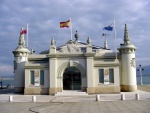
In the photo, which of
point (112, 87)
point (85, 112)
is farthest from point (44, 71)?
point (85, 112)

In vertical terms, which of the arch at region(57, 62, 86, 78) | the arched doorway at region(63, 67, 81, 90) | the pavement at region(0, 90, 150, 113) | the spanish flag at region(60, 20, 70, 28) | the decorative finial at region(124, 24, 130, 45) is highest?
the spanish flag at region(60, 20, 70, 28)

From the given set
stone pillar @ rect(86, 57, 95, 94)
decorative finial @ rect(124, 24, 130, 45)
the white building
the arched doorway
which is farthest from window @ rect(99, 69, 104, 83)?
decorative finial @ rect(124, 24, 130, 45)

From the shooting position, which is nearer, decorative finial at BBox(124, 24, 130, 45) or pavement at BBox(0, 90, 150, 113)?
pavement at BBox(0, 90, 150, 113)

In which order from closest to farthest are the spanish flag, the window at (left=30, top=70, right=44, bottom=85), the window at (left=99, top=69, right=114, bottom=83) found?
the window at (left=99, top=69, right=114, bottom=83)
the window at (left=30, top=70, right=44, bottom=85)
the spanish flag

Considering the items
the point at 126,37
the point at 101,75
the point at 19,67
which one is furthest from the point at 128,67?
the point at 19,67

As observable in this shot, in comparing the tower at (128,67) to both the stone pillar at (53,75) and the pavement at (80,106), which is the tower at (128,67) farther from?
the pavement at (80,106)

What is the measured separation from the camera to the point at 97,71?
37.6 meters

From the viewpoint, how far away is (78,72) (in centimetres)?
3853

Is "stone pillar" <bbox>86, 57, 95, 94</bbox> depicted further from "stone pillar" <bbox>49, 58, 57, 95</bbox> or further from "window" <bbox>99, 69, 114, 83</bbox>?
"stone pillar" <bbox>49, 58, 57, 95</bbox>

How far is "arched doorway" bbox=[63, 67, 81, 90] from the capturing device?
38.7 m

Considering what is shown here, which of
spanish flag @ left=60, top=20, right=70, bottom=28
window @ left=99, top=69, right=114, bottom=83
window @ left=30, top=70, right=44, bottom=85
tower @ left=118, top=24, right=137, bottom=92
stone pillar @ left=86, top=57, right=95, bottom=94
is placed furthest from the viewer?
spanish flag @ left=60, top=20, right=70, bottom=28

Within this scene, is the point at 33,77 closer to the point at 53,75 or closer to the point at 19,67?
the point at 53,75

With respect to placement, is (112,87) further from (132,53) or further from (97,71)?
(132,53)

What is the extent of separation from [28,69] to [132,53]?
1738cm
